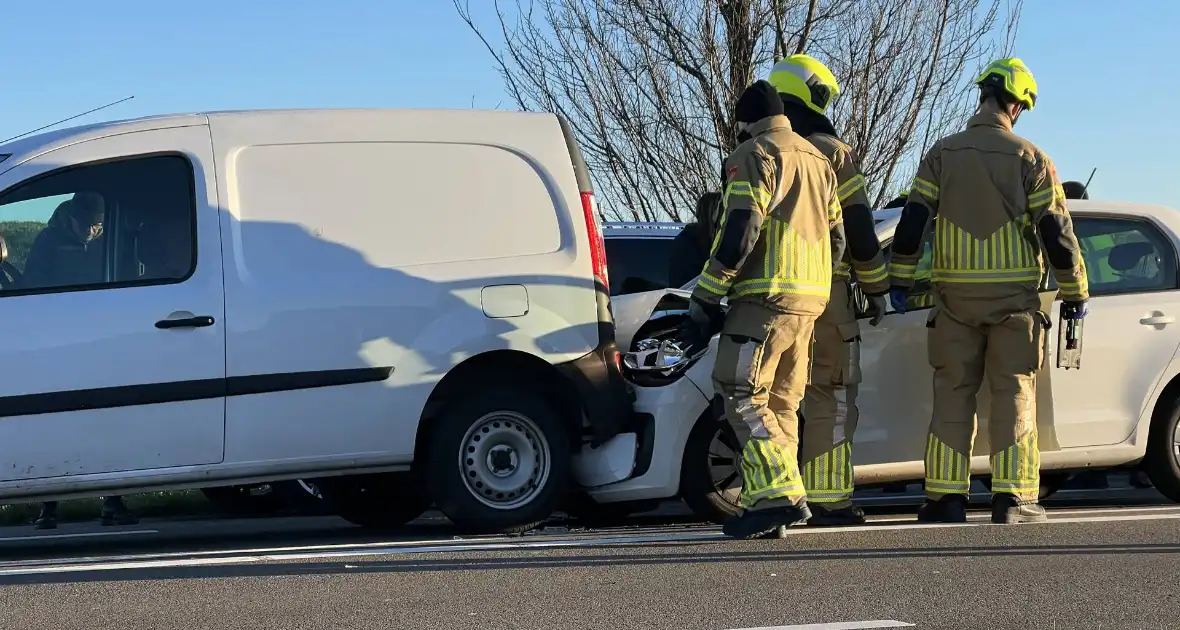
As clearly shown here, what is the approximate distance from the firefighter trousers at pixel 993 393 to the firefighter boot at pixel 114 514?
5137 mm

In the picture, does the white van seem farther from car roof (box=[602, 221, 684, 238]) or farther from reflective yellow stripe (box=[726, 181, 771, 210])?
car roof (box=[602, 221, 684, 238])

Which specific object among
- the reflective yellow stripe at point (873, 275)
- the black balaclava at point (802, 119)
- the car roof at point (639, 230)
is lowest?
the reflective yellow stripe at point (873, 275)

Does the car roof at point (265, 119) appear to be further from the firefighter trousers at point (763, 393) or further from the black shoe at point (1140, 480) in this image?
the black shoe at point (1140, 480)

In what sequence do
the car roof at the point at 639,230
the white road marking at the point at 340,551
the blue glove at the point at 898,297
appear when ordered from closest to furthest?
the white road marking at the point at 340,551 → the blue glove at the point at 898,297 → the car roof at the point at 639,230

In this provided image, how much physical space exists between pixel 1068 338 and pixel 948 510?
1.06 meters

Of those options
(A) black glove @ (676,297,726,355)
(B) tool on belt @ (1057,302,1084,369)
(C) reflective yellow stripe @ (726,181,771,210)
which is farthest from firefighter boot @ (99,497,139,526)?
(B) tool on belt @ (1057,302,1084,369)

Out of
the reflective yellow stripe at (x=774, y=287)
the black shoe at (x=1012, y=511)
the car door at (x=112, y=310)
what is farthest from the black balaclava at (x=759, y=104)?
the car door at (x=112, y=310)

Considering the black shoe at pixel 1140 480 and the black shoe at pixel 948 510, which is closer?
the black shoe at pixel 948 510

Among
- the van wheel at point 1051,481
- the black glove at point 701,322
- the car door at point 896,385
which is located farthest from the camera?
the van wheel at point 1051,481

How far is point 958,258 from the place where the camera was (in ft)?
23.1

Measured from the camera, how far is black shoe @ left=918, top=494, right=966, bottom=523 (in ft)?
22.6

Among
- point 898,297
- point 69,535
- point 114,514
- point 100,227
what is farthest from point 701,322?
point 114,514

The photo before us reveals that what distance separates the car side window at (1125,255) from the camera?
7754 millimetres

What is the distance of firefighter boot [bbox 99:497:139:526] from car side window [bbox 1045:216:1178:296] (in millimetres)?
5825
